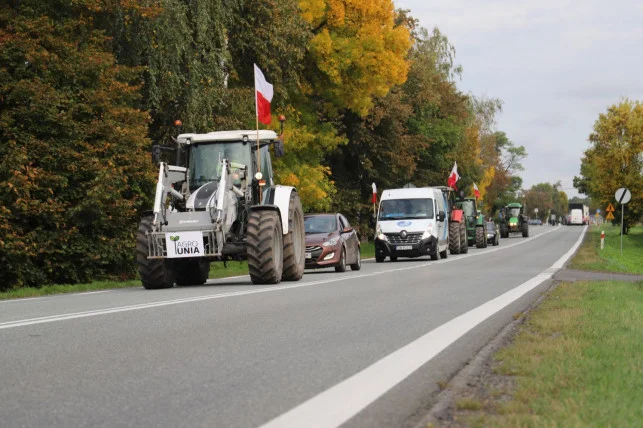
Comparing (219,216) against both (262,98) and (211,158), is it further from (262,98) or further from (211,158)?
(262,98)

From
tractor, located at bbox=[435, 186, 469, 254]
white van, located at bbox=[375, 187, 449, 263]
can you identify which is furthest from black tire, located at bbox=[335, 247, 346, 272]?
tractor, located at bbox=[435, 186, 469, 254]

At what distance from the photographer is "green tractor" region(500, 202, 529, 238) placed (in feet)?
269

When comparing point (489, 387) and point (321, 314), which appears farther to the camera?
point (321, 314)

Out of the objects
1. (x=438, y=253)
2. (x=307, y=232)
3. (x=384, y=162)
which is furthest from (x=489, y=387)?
(x=384, y=162)

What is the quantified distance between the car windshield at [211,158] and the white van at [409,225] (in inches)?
610

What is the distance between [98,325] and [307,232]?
1654 cm

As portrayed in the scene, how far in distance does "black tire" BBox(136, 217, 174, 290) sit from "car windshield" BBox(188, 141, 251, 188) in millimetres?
1654

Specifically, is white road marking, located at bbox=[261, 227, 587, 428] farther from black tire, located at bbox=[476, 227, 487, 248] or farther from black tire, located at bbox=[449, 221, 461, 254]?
black tire, located at bbox=[476, 227, 487, 248]

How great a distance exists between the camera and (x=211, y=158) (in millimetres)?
19531

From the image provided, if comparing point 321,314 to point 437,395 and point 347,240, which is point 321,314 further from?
point 347,240

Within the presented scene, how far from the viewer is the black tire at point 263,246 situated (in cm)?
1806

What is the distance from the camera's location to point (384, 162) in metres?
49.8

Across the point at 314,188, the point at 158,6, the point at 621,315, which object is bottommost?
the point at 621,315

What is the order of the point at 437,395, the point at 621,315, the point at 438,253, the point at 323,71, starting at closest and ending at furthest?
the point at 437,395
the point at 621,315
the point at 438,253
the point at 323,71
